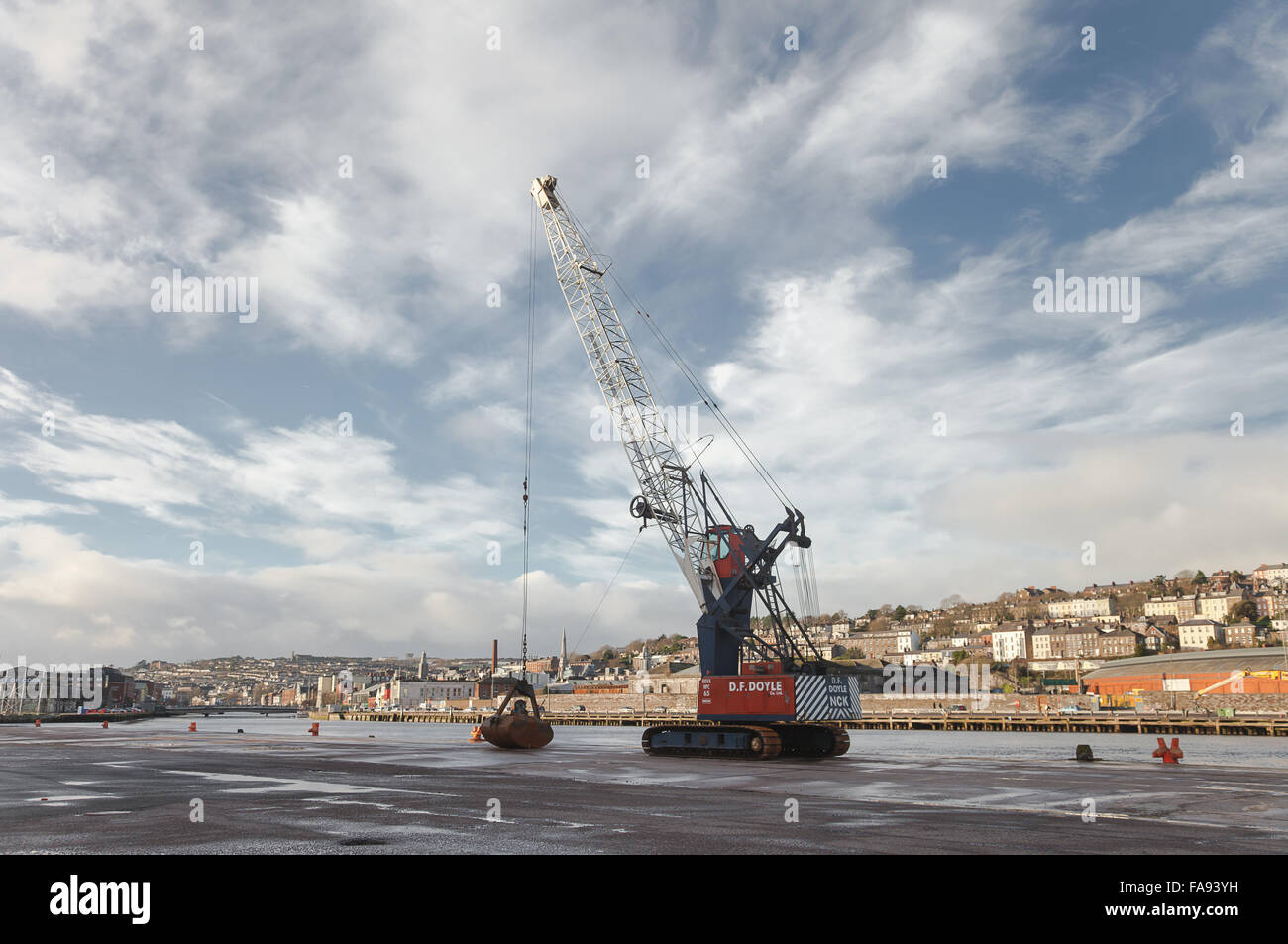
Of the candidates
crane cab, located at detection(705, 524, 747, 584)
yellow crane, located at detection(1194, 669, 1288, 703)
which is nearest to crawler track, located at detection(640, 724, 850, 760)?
crane cab, located at detection(705, 524, 747, 584)

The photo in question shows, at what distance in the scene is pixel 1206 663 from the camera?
488 ft

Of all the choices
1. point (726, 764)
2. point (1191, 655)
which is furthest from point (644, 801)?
point (1191, 655)

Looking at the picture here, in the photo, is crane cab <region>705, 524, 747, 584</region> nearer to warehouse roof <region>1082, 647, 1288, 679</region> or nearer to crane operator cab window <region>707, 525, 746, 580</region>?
crane operator cab window <region>707, 525, 746, 580</region>

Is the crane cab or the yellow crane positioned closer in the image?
the crane cab

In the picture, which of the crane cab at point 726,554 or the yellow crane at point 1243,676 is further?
the yellow crane at point 1243,676

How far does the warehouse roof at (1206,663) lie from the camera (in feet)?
459

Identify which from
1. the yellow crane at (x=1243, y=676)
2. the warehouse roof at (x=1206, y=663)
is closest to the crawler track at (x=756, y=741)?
the yellow crane at (x=1243, y=676)

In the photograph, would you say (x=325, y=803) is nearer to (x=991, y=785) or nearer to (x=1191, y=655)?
(x=991, y=785)

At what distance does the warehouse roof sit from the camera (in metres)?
140

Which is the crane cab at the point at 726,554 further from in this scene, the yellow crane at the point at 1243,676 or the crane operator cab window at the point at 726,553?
the yellow crane at the point at 1243,676

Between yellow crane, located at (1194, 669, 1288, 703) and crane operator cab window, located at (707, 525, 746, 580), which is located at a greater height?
crane operator cab window, located at (707, 525, 746, 580)

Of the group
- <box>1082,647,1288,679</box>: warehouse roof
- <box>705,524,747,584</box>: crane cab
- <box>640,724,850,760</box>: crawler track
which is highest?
<box>705,524,747,584</box>: crane cab
